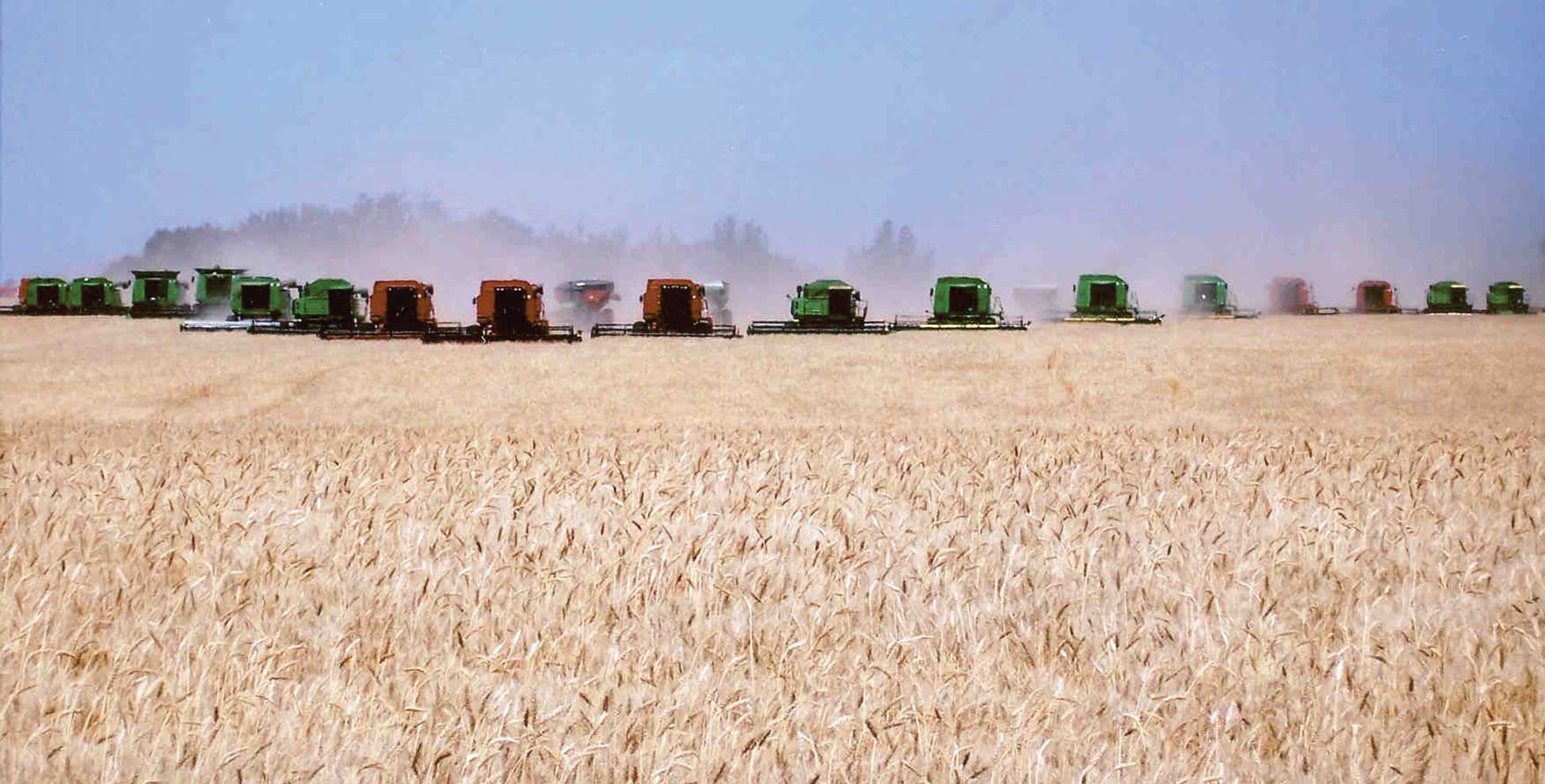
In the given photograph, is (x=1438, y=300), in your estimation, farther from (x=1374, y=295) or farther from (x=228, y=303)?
(x=228, y=303)

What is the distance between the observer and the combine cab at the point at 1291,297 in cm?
7600

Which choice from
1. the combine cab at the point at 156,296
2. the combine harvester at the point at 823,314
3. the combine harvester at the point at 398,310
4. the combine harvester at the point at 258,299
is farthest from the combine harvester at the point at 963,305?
the combine cab at the point at 156,296

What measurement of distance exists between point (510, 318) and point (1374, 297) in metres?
58.4

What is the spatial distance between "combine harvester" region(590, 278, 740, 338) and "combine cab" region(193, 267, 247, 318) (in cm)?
2500

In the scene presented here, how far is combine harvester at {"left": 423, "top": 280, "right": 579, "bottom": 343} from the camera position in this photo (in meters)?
44.3

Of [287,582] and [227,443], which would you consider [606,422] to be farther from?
[287,582]

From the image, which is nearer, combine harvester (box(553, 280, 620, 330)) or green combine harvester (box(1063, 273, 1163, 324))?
green combine harvester (box(1063, 273, 1163, 324))

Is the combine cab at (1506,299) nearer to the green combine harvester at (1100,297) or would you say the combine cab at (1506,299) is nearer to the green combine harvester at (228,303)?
the green combine harvester at (1100,297)

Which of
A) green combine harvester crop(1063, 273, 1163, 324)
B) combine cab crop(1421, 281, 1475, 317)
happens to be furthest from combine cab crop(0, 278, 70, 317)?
combine cab crop(1421, 281, 1475, 317)

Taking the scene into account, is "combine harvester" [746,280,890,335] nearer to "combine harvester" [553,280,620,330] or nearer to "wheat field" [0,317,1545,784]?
"combine harvester" [553,280,620,330]

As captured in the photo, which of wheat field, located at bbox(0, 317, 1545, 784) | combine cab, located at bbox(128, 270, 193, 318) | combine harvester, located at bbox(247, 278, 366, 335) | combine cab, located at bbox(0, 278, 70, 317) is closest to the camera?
wheat field, located at bbox(0, 317, 1545, 784)

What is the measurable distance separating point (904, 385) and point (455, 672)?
26966 millimetres

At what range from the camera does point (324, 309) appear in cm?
4981

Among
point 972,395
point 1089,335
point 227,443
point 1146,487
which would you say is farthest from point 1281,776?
point 1089,335
